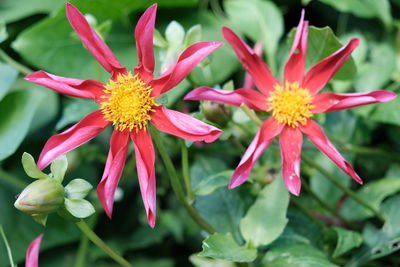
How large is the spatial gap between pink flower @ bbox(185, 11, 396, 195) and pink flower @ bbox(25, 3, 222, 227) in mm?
40

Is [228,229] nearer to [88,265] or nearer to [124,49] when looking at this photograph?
[88,265]

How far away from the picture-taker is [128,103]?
0.63 metres

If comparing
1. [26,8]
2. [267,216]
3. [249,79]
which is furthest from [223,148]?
[26,8]

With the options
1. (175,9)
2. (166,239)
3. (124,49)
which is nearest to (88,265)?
(166,239)

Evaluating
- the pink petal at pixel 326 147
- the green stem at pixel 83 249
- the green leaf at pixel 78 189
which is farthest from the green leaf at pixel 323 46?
the green stem at pixel 83 249

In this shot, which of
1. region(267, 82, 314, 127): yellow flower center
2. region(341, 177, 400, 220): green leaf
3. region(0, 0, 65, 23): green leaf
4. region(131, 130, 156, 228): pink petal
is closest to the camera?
region(131, 130, 156, 228): pink petal

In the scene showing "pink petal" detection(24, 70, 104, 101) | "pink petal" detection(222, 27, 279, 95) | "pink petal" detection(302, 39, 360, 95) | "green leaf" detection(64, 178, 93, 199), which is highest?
"pink petal" detection(222, 27, 279, 95)

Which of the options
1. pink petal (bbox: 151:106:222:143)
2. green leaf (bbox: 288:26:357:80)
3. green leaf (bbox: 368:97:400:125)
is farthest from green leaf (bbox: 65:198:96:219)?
green leaf (bbox: 368:97:400:125)

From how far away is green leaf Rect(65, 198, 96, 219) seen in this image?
611 millimetres

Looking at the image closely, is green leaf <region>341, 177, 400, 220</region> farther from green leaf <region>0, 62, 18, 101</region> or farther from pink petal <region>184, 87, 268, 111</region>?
green leaf <region>0, 62, 18, 101</region>

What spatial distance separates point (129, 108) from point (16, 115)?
339mm

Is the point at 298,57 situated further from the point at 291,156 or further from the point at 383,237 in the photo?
the point at 383,237

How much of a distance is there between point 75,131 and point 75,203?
0.08 m

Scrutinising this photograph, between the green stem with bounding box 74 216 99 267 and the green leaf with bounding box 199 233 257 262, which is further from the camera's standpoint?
the green stem with bounding box 74 216 99 267
